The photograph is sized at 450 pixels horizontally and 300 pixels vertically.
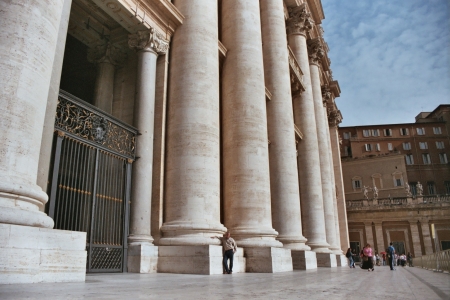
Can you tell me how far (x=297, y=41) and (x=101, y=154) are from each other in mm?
16822

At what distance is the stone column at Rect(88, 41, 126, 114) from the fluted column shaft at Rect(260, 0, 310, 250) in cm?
688

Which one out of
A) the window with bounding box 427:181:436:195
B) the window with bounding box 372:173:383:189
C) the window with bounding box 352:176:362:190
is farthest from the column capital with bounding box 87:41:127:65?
the window with bounding box 427:181:436:195

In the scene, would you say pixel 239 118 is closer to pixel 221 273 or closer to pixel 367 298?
pixel 221 273

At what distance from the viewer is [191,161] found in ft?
33.4

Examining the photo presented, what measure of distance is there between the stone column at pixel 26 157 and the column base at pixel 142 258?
346 cm

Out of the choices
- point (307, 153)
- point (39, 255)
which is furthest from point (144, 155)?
point (307, 153)

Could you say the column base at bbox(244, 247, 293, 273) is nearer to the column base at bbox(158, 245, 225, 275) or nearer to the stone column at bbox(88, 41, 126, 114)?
the column base at bbox(158, 245, 225, 275)

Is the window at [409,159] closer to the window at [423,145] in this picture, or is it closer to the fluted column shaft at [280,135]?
the window at [423,145]

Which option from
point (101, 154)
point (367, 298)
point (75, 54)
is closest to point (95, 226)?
point (101, 154)

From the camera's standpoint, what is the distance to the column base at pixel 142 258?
930 centimetres

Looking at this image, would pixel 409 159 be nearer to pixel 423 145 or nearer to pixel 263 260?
pixel 423 145

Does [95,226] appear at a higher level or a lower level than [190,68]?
lower

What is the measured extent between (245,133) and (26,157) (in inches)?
307

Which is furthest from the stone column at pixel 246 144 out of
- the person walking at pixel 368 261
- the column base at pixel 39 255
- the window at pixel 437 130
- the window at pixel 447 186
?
the window at pixel 437 130
